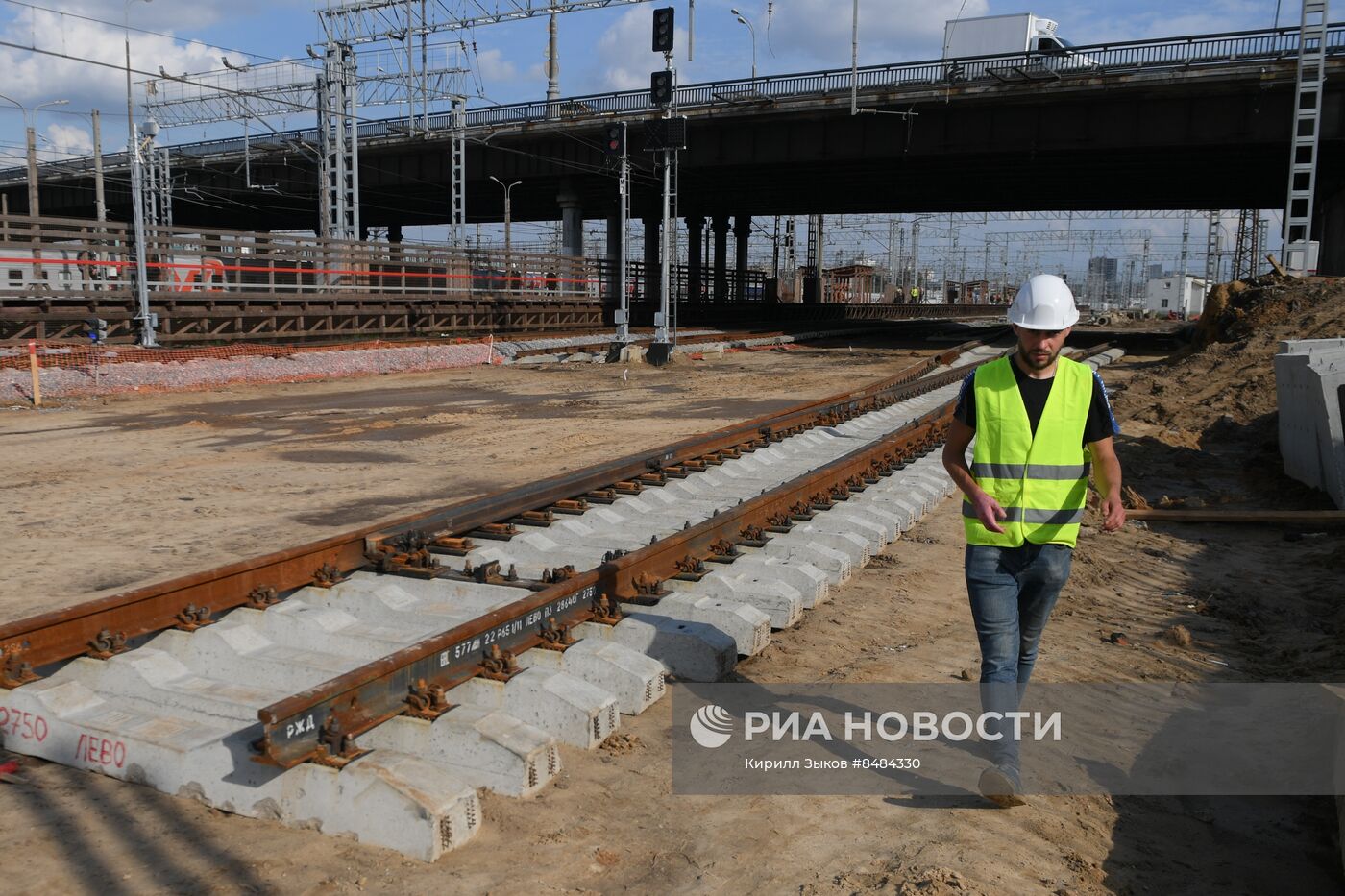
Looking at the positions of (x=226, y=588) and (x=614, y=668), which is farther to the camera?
(x=226, y=588)

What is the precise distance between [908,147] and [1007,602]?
37682 millimetres

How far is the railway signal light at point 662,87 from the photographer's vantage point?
88.1 ft

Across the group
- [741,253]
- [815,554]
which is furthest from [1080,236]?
[815,554]

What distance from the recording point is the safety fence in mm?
17953

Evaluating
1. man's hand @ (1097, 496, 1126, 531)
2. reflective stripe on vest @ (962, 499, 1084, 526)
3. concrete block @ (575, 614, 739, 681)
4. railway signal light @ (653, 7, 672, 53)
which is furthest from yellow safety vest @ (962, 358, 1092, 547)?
railway signal light @ (653, 7, 672, 53)

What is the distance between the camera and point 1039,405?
3861mm

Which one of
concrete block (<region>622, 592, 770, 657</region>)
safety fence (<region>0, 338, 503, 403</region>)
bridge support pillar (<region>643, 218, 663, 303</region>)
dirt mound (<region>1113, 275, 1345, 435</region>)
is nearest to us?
concrete block (<region>622, 592, 770, 657</region>)

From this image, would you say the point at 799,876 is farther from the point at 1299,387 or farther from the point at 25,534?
the point at 1299,387

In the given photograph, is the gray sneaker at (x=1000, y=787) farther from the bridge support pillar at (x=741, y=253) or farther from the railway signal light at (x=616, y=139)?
the bridge support pillar at (x=741, y=253)

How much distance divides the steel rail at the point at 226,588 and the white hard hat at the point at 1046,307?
13.1ft

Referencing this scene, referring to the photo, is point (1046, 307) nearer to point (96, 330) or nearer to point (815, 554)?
point (815, 554)

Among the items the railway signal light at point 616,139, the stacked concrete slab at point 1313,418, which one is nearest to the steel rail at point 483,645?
the stacked concrete slab at point 1313,418

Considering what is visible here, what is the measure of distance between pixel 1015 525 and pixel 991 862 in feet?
3.88

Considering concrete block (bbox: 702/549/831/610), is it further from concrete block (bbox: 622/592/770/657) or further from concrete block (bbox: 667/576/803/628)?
concrete block (bbox: 622/592/770/657)
